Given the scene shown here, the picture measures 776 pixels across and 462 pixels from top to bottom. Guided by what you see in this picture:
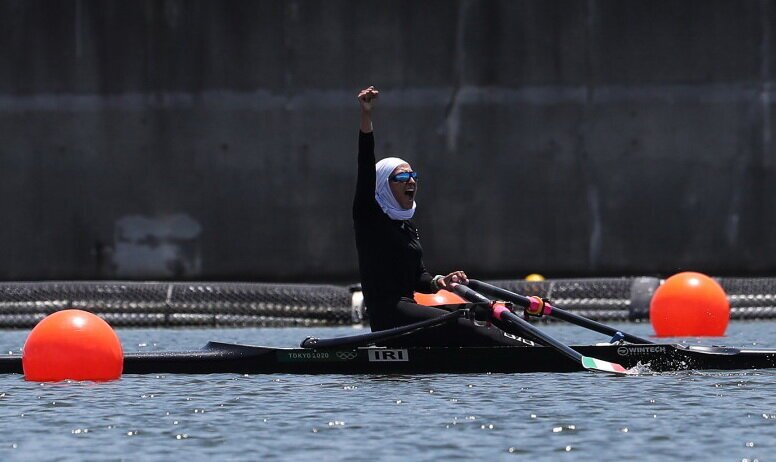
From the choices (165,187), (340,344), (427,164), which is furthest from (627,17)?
(340,344)

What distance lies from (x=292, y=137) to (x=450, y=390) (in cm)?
1097

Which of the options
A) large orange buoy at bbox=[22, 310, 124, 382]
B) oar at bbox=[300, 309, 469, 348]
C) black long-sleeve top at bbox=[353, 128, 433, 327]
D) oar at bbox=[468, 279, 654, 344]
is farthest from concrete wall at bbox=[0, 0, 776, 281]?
large orange buoy at bbox=[22, 310, 124, 382]

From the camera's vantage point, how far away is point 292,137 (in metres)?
21.0

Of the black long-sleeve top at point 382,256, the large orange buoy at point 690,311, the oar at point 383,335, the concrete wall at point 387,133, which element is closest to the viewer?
the oar at point 383,335

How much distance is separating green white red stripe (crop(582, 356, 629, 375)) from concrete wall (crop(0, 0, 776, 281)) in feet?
30.6

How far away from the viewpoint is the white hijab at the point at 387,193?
1155 cm

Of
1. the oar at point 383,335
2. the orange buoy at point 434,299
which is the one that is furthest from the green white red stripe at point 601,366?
the orange buoy at point 434,299

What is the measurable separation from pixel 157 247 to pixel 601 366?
10.8m

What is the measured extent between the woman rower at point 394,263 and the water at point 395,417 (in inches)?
15.1

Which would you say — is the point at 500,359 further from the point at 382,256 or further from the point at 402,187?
the point at 402,187

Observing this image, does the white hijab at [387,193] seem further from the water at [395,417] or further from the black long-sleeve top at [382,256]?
the water at [395,417]

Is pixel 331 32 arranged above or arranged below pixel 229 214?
above

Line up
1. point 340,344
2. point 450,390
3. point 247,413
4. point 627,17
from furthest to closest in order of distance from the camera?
1. point 627,17
2. point 340,344
3. point 450,390
4. point 247,413

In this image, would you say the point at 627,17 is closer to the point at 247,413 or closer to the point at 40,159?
the point at 40,159
